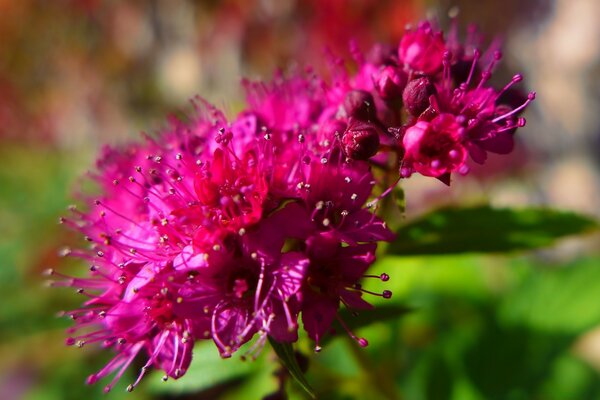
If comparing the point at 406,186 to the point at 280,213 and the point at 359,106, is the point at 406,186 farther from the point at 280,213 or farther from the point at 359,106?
the point at 280,213

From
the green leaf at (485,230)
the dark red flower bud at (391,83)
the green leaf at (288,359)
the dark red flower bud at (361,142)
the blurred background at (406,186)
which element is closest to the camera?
the green leaf at (288,359)

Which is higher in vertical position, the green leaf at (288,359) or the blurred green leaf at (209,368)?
the green leaf at (288,359)

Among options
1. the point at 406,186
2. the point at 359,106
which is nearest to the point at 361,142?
the point at 359,106

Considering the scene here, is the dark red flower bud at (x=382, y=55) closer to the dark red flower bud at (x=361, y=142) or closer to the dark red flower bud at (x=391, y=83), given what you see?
the dark red flower bud at (x=391, y=83)

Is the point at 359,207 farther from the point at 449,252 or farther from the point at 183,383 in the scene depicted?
the point at 183,383

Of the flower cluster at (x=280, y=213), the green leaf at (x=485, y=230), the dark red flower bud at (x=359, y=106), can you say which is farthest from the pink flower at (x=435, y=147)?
the green leaf at (x=485, y=230)

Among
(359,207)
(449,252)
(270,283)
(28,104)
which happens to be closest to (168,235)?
(270,283)
